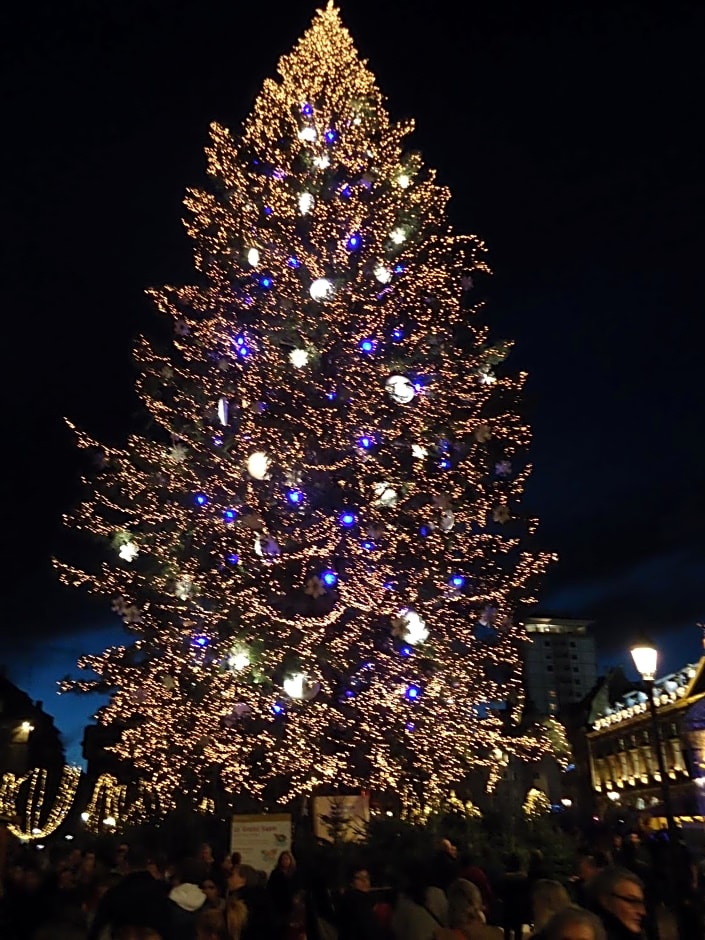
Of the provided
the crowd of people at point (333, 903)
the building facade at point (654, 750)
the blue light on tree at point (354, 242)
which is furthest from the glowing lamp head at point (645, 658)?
the building facade at point (654, 750)

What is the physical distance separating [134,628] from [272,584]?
3.03 metres

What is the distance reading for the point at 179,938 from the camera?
363 cm

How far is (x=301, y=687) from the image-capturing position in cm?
1485

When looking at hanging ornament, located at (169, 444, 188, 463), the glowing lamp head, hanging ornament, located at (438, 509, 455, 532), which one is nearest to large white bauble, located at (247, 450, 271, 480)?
hanging ornament, located at (169, 444, 188, 463)

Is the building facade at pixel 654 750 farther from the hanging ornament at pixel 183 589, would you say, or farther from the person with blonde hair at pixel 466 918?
the person with blonde hair at pixel 466 918

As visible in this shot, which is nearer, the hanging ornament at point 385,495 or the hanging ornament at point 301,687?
the hanging ornament at point 301,687

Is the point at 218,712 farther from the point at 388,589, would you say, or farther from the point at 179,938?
the point at 179,938

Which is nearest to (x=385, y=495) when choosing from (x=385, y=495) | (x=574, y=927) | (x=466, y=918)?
(x=385, y=495)

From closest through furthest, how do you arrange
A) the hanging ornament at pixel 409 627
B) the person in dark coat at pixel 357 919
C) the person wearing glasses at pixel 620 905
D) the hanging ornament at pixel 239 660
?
the person wearing glasses at pixel 620 905
the person in dark coat at pixel 357 919
the hanging ornament at pixel 239 660
the hanging ornament at pixel 409 627

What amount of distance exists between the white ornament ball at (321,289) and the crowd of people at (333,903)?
11.5 metres

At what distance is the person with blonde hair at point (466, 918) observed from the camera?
221 inches

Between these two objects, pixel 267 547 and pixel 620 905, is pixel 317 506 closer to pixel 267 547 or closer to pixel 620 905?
pixel 267 547

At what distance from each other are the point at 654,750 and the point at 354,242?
4715 centimetres

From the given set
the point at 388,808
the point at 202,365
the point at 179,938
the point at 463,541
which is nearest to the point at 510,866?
the point at 388,808
